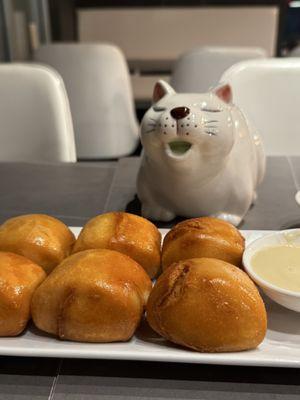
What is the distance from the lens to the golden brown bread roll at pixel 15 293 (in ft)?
1.49

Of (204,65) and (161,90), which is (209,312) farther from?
(204,65)

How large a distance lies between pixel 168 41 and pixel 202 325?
2786mm

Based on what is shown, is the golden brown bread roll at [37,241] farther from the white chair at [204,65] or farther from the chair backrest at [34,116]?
the white chair at [204,65]

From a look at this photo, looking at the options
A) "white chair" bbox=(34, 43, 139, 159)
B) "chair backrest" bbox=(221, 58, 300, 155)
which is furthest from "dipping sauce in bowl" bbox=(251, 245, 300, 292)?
"white chair" bbox=(34, 43, 139, 159)

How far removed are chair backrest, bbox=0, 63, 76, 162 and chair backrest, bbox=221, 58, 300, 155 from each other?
0.41 meters

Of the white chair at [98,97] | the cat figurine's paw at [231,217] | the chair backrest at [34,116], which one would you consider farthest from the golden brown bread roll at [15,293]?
the white chair at [98,97]

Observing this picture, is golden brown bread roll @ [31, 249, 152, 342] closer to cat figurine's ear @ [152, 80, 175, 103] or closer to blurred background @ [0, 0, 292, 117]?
cat figurine's ear @ [152, 80, 175, 103]

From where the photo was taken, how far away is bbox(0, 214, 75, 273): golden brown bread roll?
0.53 meters

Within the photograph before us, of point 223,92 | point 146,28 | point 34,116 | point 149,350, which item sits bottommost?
point 146,28

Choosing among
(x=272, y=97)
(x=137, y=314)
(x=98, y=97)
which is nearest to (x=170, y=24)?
(x=98, y=97)

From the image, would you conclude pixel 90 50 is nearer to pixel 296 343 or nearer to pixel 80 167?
pixel 80 167

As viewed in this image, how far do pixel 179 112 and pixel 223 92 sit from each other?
0.10m

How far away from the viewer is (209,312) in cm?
43

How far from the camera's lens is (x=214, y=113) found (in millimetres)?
672
